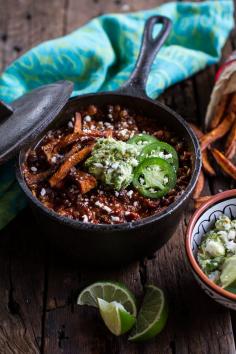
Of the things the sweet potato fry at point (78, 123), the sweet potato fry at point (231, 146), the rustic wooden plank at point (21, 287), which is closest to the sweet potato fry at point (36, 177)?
the sweet potato fry at point (78, 123)

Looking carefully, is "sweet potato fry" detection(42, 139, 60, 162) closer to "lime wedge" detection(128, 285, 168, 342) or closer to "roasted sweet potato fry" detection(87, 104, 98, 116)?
"roasted sweet potato fry" detection(87, 104, 98, 116)

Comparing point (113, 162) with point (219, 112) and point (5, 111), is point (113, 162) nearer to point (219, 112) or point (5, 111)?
point (5, 111)

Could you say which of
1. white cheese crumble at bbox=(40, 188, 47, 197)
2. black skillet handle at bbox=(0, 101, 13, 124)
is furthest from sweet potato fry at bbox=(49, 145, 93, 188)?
black skillet handle at bbox=(0, 101, 13, 124)

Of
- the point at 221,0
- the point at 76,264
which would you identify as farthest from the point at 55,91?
the point at 221,0

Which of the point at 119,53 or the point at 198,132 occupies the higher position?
the point at 119,53

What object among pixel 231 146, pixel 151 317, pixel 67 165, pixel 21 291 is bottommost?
pixel 21 291

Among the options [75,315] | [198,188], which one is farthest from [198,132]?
[75,315]
